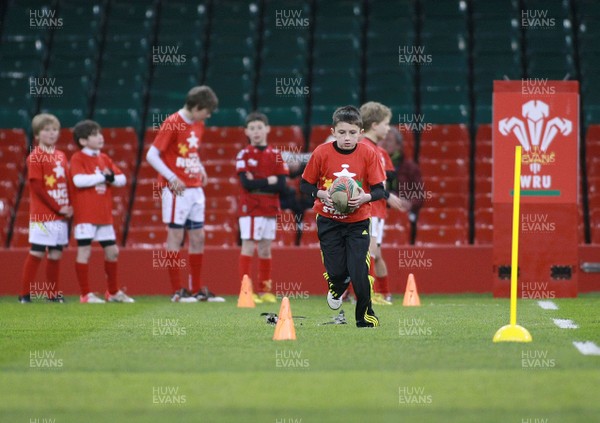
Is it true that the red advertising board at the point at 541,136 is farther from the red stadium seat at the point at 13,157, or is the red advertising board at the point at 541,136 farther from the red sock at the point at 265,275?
the red stadium seat at the point at 13,157

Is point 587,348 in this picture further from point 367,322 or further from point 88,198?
point 88,198

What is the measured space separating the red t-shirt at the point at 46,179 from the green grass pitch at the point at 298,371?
115 inches

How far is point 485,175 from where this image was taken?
16.9 meters

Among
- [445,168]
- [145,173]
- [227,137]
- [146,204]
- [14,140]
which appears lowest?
[146,204]

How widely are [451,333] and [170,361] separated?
2533 mm

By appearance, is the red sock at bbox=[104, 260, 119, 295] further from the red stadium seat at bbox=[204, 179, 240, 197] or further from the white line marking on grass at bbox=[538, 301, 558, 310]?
the white line marking on grass at bbox=[538, 301, 558, 310]

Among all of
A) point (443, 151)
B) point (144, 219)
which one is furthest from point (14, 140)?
point (443, 151)

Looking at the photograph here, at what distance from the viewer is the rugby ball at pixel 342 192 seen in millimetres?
8766

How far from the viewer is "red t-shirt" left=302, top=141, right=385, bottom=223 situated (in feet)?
30.0

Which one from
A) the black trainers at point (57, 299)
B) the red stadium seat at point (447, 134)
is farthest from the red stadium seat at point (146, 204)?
the red stadium seat at point (447, 134)

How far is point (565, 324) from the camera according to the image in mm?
9500

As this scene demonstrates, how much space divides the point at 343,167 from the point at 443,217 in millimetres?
7039

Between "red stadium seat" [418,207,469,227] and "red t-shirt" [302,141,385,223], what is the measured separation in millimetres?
6870

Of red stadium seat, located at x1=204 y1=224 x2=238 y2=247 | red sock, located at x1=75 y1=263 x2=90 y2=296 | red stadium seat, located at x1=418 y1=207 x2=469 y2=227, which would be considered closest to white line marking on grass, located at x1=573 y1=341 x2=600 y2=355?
red sock, located at x1=75 y1=263 x2=90 y2=296
